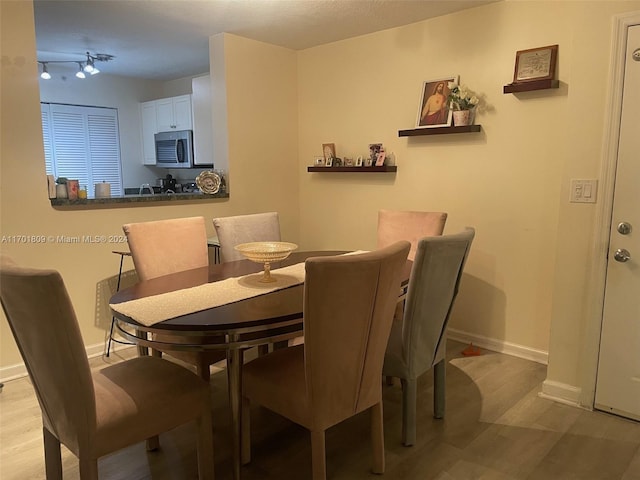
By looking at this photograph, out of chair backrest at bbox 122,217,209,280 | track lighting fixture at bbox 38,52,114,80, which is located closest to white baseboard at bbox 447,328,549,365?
chair backrest at bbox 122,217,209,280

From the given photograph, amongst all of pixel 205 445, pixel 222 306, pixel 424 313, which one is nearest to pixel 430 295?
pixel 424 313

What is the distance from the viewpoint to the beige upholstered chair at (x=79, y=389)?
4.42ft

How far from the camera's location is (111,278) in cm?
329

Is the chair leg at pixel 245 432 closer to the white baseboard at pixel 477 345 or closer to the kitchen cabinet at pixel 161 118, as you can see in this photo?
the white baseboard at pixel 477 345

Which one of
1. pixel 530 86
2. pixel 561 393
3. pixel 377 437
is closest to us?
pixel 377 437

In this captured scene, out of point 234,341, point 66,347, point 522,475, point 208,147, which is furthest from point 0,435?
point 208,147

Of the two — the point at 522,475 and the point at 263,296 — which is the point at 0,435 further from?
the point at 522,475

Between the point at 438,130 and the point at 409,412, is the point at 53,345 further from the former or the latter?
the point at 438,130

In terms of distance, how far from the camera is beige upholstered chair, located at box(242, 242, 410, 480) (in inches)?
59.4

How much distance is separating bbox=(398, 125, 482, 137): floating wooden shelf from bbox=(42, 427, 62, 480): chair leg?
9.26 ft

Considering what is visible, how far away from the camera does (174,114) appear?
5.20 meters

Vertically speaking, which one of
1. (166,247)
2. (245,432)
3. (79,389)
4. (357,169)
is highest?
(357,169)

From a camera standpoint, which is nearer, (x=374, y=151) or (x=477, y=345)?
(x=477, y=345)

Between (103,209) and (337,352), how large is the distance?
89.0 inches
